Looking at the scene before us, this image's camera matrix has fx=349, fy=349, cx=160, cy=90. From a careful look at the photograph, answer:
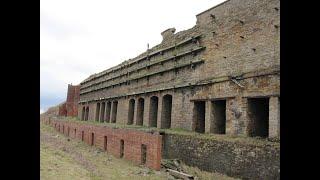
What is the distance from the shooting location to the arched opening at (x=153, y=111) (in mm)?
21242

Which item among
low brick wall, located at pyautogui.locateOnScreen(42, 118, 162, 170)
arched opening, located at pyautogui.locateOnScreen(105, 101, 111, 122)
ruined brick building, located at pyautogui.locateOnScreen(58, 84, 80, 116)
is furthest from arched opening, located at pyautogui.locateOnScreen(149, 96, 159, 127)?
ruined brick building, located at pyautogui.locateOnScreen(58, 84, 80, 116)

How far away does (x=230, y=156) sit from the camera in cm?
1121

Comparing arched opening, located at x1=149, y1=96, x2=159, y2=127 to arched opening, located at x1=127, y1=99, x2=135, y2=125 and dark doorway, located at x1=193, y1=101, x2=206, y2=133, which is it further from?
dark doorway, located at x1=193, y1=101, x2=206, y2=133

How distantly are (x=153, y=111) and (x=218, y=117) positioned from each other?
7.20m

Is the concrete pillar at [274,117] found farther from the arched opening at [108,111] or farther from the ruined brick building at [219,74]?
the arched opening at [108,111]

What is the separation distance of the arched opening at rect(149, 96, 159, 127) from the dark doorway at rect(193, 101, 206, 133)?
5.53 metres

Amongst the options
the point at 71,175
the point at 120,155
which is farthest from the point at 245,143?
the point at 120,155

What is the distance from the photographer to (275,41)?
12250 millimetres

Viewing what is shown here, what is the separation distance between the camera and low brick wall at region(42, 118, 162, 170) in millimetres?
12297

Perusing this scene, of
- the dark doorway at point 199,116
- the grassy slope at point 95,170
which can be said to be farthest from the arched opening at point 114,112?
the dark doorway at point 199,116

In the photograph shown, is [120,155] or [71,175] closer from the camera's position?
[71,175]
